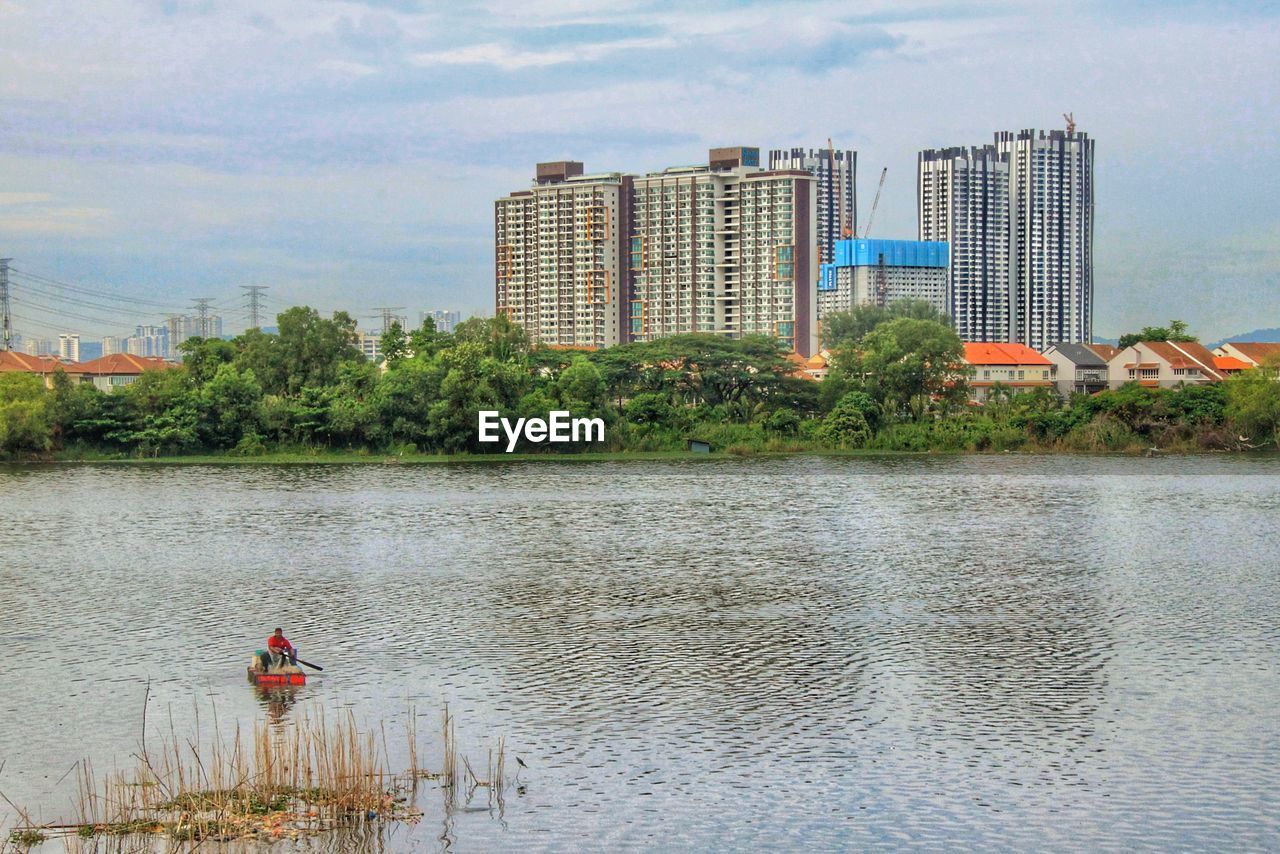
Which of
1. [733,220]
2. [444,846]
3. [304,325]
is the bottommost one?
[444,846]

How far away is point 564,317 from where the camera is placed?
126438 mm

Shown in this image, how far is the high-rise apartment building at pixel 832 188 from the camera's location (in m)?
162

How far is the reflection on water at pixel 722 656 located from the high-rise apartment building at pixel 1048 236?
101 m

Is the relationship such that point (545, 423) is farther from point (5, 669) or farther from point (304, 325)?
point (5, 669)

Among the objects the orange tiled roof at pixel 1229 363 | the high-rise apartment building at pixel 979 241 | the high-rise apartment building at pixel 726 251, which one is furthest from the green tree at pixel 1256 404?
the high-rise apartment building at pixel 979 241

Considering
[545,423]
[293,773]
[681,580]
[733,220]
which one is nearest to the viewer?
[293,773]

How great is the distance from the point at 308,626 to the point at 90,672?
4.53 meters

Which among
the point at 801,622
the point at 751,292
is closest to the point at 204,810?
the point at 801,622

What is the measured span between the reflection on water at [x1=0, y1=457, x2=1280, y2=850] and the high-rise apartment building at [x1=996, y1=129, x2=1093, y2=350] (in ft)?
333

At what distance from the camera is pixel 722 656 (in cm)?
2134

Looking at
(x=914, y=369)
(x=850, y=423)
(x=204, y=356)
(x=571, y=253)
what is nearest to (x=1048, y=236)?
(x=571, y=253)

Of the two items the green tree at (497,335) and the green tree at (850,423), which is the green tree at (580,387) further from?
the green tree at (850,423)

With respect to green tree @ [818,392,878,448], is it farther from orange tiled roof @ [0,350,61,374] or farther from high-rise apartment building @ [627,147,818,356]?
orange tiled roof @ [0,350,61,374]

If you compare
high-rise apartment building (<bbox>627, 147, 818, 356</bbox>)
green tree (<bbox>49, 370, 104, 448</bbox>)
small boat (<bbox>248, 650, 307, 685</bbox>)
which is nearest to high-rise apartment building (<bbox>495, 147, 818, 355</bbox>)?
high-rise apartment building (<bbox>627, 147, 818, 356</bbox>)
